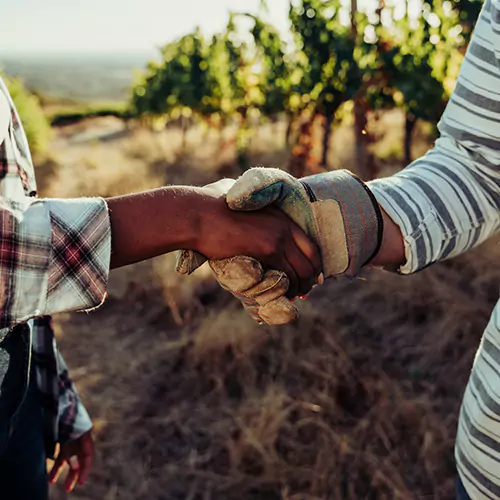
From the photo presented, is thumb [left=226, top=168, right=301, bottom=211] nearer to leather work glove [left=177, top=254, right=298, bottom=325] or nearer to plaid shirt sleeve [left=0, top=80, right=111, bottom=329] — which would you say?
leather work glove [left=177, top=254, right=298, bottom=325]

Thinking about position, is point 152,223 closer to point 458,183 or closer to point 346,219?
point 346,219

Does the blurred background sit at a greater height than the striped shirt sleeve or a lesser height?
lesser

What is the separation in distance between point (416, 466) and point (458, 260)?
196cm

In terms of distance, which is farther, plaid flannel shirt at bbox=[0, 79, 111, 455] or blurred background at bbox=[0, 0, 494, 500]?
blurred background at bbox=[0, 0, 494, 500]

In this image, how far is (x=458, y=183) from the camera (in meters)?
1.08

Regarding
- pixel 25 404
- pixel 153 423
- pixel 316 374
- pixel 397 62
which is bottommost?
pixel 153 423

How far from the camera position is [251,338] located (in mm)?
3059

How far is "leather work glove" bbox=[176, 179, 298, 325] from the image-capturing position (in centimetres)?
101

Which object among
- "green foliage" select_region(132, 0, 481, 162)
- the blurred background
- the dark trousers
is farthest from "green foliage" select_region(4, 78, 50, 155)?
the dark trousers

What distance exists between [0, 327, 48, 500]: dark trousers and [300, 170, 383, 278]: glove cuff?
2.06 ft

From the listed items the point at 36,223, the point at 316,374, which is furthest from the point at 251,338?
the point at 36,223

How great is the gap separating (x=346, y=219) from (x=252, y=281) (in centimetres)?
23

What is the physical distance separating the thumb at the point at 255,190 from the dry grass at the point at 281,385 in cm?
140

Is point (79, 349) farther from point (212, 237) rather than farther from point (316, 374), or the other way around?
point (212, 237)
